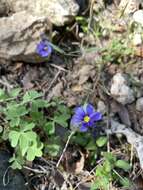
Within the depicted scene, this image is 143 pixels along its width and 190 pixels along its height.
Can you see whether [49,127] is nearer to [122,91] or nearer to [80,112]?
[80,112]

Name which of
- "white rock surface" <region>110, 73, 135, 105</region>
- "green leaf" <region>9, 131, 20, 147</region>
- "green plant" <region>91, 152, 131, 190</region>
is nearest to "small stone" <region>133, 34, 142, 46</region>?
"white rock surface" <region>110, 73, 135, 105</region>

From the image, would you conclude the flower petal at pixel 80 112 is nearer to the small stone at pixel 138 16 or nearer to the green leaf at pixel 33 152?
the green leaf at pixel 33 152

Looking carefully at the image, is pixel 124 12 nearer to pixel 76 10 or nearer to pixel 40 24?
pixel 76 10

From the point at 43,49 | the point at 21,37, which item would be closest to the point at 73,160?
the point at 43,49

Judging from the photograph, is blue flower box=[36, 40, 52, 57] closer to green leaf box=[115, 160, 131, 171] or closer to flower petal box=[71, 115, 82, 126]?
flower petal box=[71, 115, 82, 126]

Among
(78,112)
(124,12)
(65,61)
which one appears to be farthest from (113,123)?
(124,12)

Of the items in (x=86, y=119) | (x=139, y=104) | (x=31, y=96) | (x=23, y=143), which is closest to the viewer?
(x=23, y=143)
